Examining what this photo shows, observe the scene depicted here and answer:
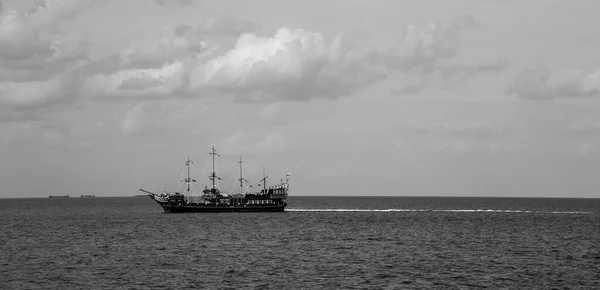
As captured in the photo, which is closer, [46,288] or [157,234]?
[46,288]

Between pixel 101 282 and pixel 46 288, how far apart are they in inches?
208

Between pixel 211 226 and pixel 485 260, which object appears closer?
pixel 485 260

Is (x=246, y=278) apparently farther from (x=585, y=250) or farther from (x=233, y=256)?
Answer: (x=585, y=250)

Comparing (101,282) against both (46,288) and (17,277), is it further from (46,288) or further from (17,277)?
(17,277)

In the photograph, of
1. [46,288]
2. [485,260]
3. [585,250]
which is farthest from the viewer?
[585,250]

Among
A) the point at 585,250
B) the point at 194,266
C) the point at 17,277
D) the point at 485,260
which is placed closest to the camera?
the point at 17,277

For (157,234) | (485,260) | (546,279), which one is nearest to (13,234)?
(157,234)

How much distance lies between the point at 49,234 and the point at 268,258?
190ft

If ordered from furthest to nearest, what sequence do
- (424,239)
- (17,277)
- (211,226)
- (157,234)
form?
(211,226), (157,234), (424,239), (17,277)

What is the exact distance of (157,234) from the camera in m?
125

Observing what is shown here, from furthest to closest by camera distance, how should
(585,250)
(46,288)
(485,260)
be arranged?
(585,250)
(485,260)
(46,288)

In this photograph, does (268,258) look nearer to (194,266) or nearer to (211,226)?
(194,266)

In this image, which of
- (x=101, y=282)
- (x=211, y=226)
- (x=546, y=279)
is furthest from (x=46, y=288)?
(x=211, y=226)

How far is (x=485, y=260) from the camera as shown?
3339 inches
